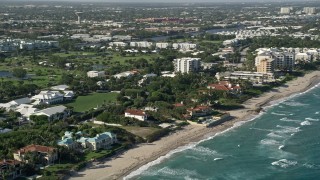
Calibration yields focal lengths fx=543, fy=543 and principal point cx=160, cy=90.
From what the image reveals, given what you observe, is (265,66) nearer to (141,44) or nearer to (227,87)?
(227,87)

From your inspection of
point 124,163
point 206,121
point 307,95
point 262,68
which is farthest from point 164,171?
point 262,68

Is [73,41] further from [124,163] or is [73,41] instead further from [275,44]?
[124,163]

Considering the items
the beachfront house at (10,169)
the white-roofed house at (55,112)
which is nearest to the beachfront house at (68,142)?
the beachfront house at (10,169)

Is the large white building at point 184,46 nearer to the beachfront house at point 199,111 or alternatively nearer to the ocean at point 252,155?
the beachfront house at point 199,111

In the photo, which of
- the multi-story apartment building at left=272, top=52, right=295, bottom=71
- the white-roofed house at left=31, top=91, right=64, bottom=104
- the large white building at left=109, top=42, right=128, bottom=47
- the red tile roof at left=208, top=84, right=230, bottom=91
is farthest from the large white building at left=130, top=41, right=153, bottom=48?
the white-roofed house at left=31, top=91, right=64, bottom=104

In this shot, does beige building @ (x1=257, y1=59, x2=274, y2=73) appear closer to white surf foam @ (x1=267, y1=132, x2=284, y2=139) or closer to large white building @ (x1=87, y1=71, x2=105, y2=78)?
large white building @ (x1=87, y1=71, x2=105, y2=78)

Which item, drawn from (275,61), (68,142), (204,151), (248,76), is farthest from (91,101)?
(275,61)
